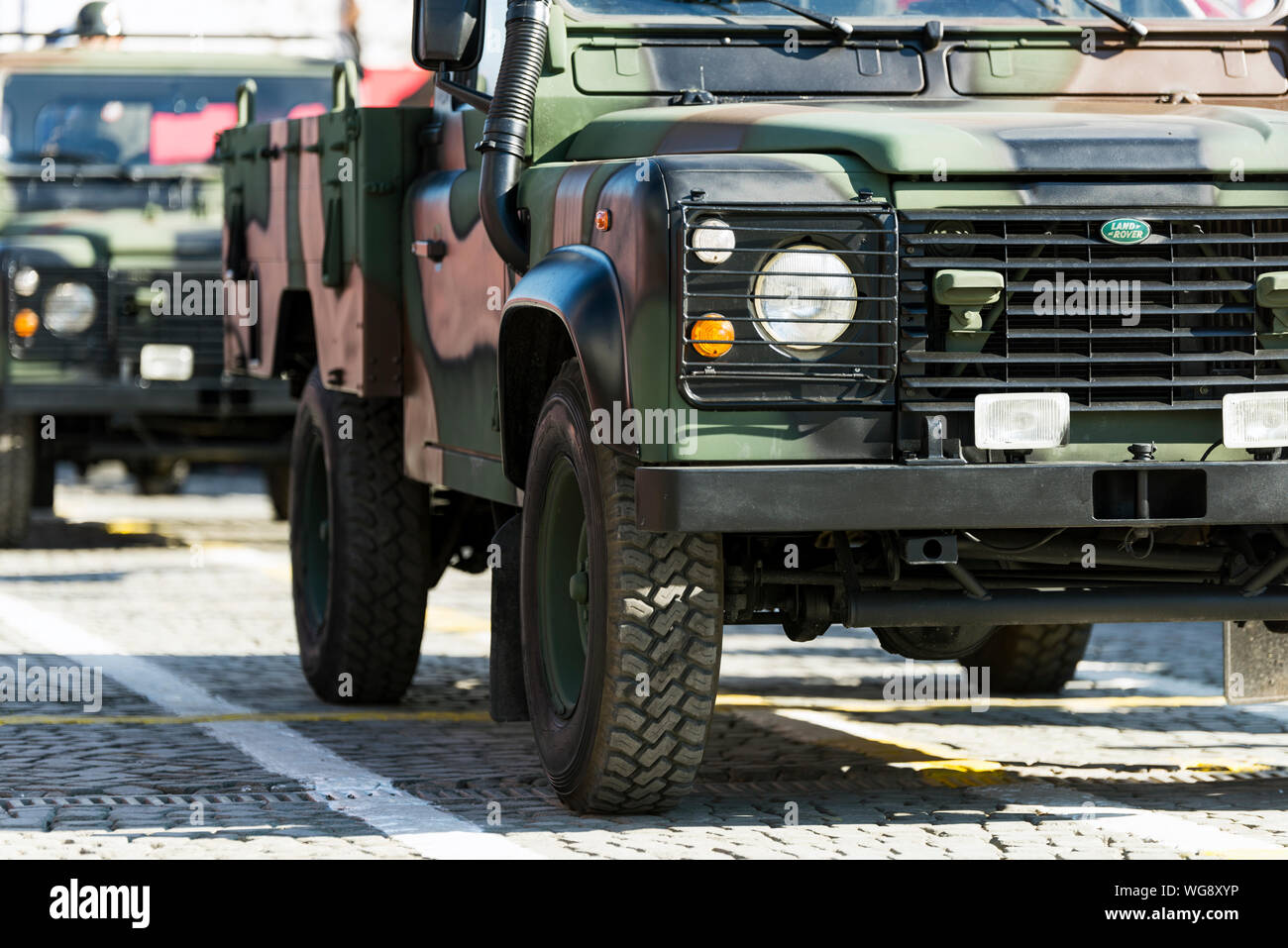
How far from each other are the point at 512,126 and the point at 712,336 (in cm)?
132

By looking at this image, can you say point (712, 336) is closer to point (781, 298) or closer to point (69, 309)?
point (781, 298)

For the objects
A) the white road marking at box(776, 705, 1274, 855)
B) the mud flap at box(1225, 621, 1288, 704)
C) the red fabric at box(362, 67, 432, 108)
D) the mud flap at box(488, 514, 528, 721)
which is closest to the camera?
the white road marking at box(776, 705, 1274, 855)

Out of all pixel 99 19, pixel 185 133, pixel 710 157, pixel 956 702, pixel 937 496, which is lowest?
pixel 956 702

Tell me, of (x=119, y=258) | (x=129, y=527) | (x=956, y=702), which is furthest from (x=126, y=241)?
(x=956, y=702)

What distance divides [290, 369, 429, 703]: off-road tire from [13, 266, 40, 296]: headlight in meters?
5.35

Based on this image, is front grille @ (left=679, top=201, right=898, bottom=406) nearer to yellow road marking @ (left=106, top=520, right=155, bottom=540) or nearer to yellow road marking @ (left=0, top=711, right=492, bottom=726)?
yellow road marking @ (left=0, top=711, right=492, bottom=726)

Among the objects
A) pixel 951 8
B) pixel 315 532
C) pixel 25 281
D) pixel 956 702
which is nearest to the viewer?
pixel 951 8

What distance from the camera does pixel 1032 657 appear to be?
8.65m

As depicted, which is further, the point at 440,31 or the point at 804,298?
the point at 440,31

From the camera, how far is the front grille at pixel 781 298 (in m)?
5.49

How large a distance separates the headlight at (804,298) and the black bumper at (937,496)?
294 mm

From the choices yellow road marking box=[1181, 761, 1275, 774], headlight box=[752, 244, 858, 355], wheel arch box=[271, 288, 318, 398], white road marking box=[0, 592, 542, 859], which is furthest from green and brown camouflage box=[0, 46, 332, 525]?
headlight box=[752, 244, 858, 355]

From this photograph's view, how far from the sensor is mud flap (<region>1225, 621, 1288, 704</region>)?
21.2ft

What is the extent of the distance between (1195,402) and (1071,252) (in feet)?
1.48
